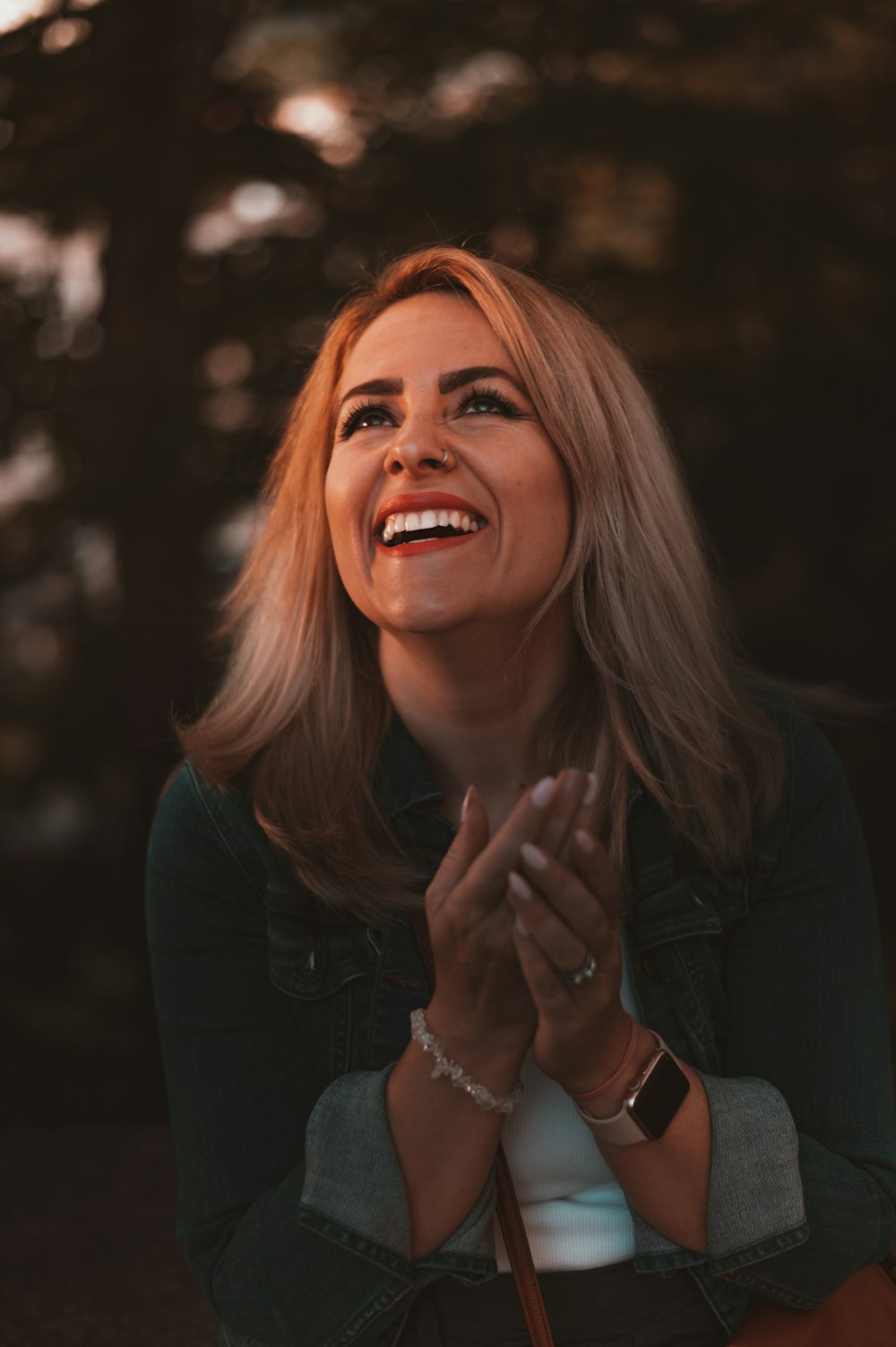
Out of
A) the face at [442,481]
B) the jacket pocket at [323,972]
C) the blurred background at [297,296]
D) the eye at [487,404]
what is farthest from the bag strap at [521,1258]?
the blurred background at [297,296]

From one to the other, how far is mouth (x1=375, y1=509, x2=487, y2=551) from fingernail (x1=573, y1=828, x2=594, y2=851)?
1.68 feet

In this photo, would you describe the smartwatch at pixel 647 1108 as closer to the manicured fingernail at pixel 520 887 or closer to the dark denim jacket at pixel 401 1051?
the dark denim jacket at pixel 401 1051

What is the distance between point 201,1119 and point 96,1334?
2.00 feet

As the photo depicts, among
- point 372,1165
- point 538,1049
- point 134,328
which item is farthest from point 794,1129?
point 134,328

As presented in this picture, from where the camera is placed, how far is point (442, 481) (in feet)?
5.66

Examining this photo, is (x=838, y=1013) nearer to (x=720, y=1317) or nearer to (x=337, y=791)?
(x=720, y=1317)

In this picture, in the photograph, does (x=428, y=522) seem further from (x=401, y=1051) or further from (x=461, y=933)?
(x=401, y=1051)

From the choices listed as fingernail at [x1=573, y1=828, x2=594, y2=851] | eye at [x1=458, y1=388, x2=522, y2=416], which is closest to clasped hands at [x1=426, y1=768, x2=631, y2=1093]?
fingernail at [x1=573, y1=828, x2=594, y2=851]

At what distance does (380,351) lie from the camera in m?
1.88

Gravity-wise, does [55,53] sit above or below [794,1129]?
above

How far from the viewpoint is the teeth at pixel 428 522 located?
171cm

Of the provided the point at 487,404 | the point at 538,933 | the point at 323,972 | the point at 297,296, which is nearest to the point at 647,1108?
the point at 538,933

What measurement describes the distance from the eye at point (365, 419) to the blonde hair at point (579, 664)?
102 mm

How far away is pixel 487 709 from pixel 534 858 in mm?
583
